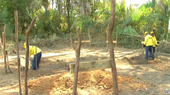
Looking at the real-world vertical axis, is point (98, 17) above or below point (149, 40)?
above

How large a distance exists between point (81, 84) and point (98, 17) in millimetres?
14071

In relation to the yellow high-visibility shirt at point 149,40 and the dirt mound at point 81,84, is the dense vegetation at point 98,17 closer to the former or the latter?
the yellow high-visibility shirt at point 149,40

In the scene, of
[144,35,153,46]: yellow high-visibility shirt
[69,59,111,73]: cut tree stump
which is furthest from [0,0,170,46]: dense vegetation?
[69,59,111,73]: cut tree stump

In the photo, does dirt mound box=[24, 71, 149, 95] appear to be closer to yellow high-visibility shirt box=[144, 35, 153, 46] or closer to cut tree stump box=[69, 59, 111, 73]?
cut tree stump box=[69, 59, 111, 73]

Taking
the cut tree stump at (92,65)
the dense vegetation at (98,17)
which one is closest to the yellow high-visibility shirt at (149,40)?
the dense vegetation at (98,17)

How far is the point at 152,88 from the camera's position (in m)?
4.10

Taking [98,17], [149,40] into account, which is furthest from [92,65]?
[98,17]

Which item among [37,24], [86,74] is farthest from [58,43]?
[86,74]

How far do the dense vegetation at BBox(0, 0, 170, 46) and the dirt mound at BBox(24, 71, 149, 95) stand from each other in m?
7.48

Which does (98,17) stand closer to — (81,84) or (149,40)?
(149,40)

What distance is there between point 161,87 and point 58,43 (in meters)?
11.4

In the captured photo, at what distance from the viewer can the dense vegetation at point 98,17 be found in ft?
40.6

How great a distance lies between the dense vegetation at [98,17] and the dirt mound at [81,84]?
7.48 m

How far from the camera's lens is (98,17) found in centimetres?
1744
